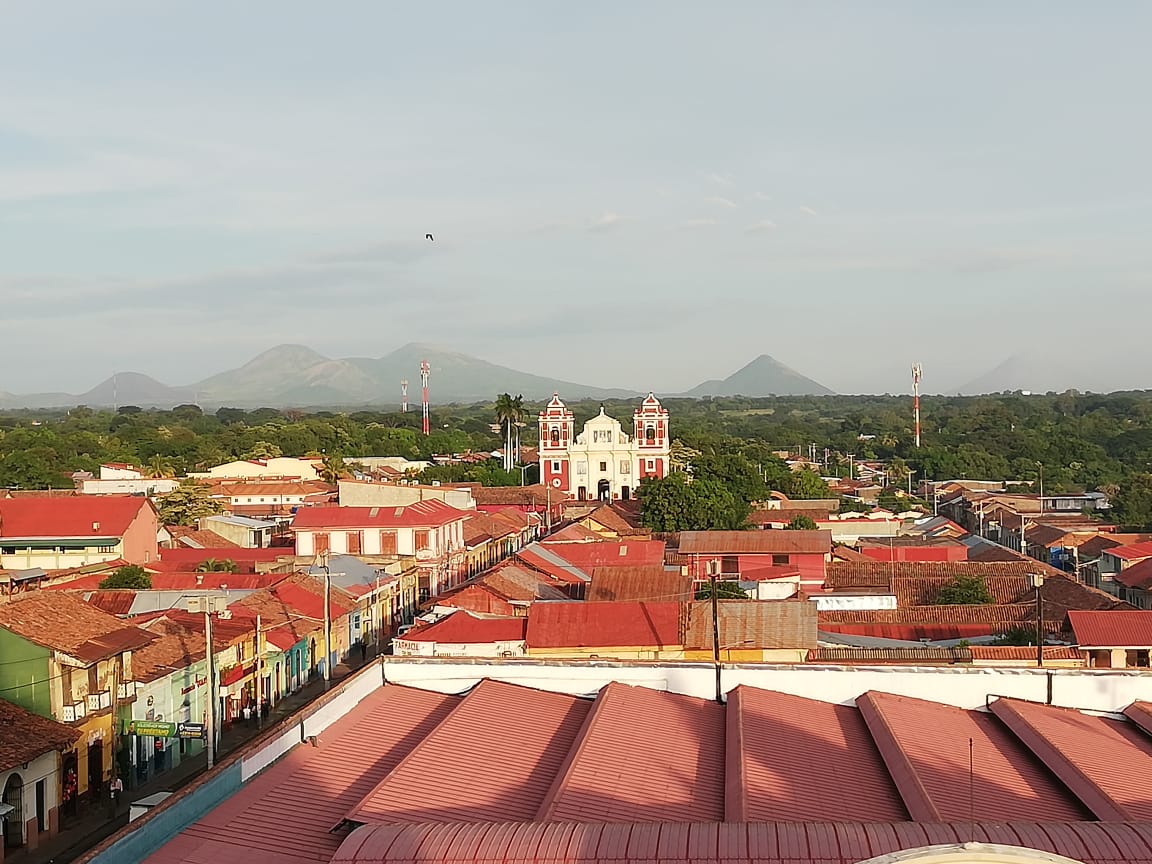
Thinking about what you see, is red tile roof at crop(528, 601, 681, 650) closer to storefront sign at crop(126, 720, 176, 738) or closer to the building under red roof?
the building under red roof

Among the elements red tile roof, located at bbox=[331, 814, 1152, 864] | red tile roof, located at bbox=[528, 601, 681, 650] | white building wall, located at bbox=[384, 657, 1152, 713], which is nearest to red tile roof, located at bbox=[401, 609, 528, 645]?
red tile roof, located at bbox=[528, 601, 681, 650]

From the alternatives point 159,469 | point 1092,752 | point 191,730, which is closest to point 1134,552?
point 1092,752

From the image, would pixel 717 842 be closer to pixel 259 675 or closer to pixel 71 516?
pixel 259 675

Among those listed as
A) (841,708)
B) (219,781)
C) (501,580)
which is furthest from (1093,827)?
(501,580)

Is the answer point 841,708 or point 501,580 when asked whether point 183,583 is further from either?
point 841,708

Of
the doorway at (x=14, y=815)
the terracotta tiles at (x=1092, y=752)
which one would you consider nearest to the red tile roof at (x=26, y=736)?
the doorway at (x=14, y=815)

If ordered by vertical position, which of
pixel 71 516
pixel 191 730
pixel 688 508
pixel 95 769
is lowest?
pixel 95 769
